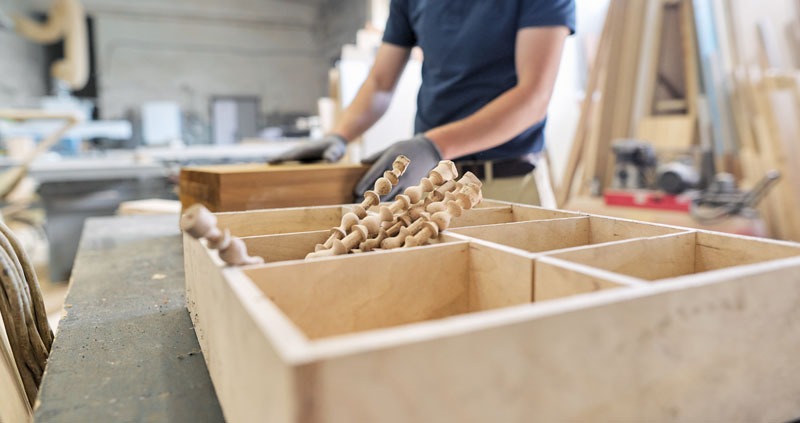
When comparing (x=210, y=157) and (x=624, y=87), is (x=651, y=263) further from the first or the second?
(x=210, y=157)

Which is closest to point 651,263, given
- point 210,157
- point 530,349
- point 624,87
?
point 530,349

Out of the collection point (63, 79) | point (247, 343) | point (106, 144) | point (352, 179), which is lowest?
point (247, 343)

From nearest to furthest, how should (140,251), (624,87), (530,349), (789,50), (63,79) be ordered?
1. (530,349)
2. (140,251)
3. (789,50)
4. (624,87)
5. (63,79)

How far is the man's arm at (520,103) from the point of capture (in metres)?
1.51

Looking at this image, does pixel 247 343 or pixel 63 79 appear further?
pixel 63 79

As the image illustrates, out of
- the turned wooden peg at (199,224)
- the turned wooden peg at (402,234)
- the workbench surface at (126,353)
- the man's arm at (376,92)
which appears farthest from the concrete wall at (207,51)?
the turned wooden peg at (199,224)

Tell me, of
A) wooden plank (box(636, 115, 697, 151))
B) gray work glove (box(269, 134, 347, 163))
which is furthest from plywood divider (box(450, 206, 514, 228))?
wooden plank (box(636, 115, 697, 151))

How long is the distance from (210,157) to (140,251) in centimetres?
435

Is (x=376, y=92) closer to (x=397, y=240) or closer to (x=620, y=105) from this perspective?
(x=397, y=240)

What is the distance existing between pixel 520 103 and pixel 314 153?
0.64m

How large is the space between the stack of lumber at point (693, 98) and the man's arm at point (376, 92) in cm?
251

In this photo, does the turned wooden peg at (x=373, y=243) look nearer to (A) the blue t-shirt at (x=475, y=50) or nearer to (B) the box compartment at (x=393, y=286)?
(B) the box compartment at (x=393, y=286)

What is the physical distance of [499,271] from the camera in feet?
2.50

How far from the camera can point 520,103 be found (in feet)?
5.03
